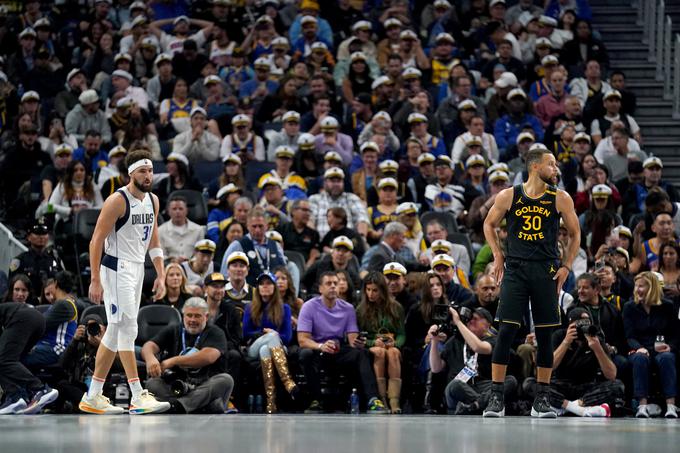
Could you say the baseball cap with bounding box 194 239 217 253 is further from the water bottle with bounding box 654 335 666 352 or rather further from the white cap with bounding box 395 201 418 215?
the water bottle with bounding box 654 335 666 352

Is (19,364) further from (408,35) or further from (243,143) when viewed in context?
(408,35)

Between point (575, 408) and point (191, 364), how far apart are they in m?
3.91

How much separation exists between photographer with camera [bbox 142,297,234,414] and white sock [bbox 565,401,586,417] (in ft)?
11.2

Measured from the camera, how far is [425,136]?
17.9m

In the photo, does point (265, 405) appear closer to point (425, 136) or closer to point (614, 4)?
point (425, 136)

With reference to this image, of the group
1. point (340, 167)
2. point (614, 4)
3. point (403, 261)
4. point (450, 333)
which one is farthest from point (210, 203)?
point (614, 4)

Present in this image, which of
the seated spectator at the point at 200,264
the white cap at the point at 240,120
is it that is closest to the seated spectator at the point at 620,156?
the white cap at the point at 240,120

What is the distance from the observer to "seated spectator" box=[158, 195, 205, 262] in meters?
15.1

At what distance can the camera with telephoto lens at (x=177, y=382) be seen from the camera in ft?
38.9

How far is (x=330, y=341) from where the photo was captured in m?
12.9

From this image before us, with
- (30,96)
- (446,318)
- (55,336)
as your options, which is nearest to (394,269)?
(446,318)

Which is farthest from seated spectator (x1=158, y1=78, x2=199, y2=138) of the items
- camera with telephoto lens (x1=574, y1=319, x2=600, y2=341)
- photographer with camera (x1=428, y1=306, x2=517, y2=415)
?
camera with telephoto lens (x1=574, y1=319, x2=600, y2=341)

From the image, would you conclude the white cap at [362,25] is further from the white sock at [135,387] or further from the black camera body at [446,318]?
the white sock at [135,387]

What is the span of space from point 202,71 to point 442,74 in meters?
4.04
